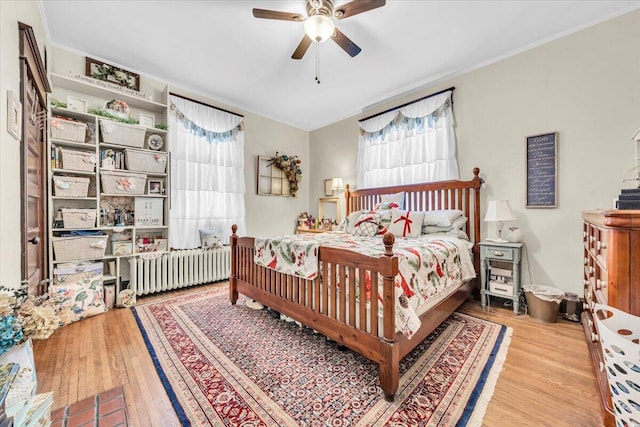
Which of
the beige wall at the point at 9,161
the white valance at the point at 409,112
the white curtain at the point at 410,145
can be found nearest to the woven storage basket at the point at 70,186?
the beige wall at the point at 9,161

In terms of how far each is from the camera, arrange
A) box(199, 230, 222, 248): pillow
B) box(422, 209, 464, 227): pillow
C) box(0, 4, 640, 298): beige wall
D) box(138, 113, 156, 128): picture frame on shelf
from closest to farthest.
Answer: box(0, 4, 640, 298): beige wall
box(422, 209, 464, 227): pillow
box(138, 113, 156, 128): picture frame on shelf
box(199, 230, 222, 248): pillow

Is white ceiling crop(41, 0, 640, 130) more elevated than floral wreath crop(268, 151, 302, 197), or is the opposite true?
white ceiling crop(41, 0, 640, 130)

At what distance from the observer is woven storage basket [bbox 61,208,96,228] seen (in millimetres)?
2609

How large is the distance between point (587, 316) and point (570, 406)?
1.19 m

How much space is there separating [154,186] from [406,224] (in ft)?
10.7

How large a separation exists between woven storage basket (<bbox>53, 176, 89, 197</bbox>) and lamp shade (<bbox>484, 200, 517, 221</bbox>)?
4354 millimetres

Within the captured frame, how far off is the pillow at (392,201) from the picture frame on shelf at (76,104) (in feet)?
11.9

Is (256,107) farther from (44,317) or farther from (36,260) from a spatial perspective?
(44,317)

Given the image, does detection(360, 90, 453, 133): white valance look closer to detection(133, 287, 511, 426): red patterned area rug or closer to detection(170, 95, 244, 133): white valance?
detection(170, 95, 244, 133): white valance

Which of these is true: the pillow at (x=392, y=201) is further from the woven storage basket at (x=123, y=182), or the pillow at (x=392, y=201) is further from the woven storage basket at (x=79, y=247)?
the woven storage basket at (x=79, y=247)

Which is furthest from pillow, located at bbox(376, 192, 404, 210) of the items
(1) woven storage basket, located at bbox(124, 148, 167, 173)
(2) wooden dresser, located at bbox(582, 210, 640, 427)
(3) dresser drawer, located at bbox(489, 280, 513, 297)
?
(1) woven storage basket, located at bbox(124, 148, 167, 173)

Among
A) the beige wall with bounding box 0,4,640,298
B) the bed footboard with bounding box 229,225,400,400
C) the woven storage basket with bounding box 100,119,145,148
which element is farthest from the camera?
the woven storage basket with bounding box 100,119,145,148

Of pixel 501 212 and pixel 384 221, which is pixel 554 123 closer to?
pixel 501 212

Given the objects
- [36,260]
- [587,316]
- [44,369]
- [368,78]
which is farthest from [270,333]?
[368,78]
